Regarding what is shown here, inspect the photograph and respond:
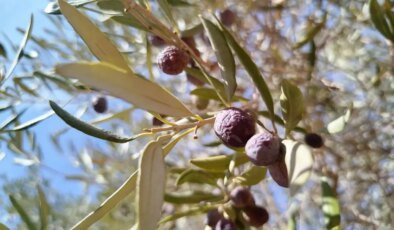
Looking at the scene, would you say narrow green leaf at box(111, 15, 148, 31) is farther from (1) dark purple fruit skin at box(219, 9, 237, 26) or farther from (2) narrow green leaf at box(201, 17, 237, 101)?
(1) dark purple fruit skin at box(219, 9, 237, 26)

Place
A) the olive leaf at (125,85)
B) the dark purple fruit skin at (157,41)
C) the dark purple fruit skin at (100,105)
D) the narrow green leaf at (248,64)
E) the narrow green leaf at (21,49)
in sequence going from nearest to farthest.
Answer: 1. the olive leaf at (125,85)
2. the narrow green leaf at (248,64)
3. the narrow green leaf at (21,49)
4. the dark purple fruit skin at (157,41)
5. the dark purple fruit skin at (100,105)

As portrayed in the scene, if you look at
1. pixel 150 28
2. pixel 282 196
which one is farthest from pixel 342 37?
pixel 150 28

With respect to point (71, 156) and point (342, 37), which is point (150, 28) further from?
point (71, 156)

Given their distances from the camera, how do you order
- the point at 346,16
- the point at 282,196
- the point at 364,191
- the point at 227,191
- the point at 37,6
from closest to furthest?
the point at 227,191
the point at 37,6
the point at 346,16
the point at 364,191
the point at 282,196

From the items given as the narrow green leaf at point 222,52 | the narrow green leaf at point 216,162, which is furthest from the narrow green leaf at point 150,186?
the narrow green leaf at point 216,162

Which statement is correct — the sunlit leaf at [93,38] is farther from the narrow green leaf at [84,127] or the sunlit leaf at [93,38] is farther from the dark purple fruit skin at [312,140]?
the dark purple fruit skin at [312,140]

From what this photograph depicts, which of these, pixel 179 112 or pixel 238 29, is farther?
pixel 238 29
